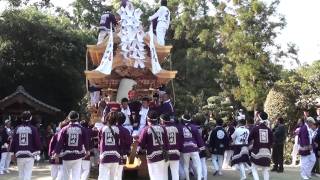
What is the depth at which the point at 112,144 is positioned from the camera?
1045 cm

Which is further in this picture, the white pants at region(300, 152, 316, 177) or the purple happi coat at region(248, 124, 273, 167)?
the white pants at region(300, 152, 316, 177)

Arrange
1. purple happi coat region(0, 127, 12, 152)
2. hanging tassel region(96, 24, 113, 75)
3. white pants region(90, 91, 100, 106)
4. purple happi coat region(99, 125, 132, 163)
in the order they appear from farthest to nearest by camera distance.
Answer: purple happi coat region(0, 127, 12, 152), white pants region(90, 91, 100, 106), hanging tassel region(96, 24, 113, 75), purple happi coat region(99, 125, 132, 163)

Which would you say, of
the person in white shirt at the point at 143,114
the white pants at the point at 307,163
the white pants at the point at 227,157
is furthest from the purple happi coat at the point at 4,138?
the white pants at the point at 307,163

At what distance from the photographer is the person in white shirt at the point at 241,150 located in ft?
44.8

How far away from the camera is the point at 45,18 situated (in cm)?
2900

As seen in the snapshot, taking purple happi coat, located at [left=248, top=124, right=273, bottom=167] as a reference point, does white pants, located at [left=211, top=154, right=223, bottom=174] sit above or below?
below

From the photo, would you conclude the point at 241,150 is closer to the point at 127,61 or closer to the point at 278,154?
the point at 278,154

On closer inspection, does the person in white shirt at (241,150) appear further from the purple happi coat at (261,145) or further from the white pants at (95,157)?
the white pants at (95,157)

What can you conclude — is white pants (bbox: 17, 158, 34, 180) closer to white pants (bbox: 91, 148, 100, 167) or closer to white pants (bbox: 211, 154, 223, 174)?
white pants (bbox: 91, 148, 100, 167)

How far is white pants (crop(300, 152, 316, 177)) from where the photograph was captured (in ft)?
48.0

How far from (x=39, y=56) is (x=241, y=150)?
1709 cm

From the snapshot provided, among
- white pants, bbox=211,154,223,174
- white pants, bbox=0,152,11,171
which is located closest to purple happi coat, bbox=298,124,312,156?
white pants, bbox=211,154,223,174

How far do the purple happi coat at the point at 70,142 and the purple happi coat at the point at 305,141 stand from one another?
6.61 metres

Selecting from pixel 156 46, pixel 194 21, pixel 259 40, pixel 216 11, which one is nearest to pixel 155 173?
pixel 156 46
